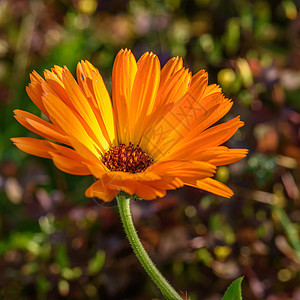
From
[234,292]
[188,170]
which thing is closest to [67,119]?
[188,170]

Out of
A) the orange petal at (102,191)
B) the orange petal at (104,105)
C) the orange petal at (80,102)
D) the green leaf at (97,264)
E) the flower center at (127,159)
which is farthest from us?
the green leaf at (97,264)

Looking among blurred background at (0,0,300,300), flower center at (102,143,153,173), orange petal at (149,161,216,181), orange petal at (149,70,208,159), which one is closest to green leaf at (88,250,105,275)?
blurred background at (0,0,300,300)

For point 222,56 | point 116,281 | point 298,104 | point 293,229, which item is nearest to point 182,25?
point 222,56

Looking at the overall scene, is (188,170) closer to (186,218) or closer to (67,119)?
(67,119)

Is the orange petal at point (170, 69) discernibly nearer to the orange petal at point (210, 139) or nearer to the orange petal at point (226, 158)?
the orange petal at point (210, 139)

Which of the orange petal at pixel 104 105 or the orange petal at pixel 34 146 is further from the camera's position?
the orange petal at pixel 104 105

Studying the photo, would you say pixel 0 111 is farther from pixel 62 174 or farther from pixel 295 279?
pixel 295 279

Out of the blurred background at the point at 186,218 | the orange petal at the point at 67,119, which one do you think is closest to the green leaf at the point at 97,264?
the blurred background at the point at 186,218
